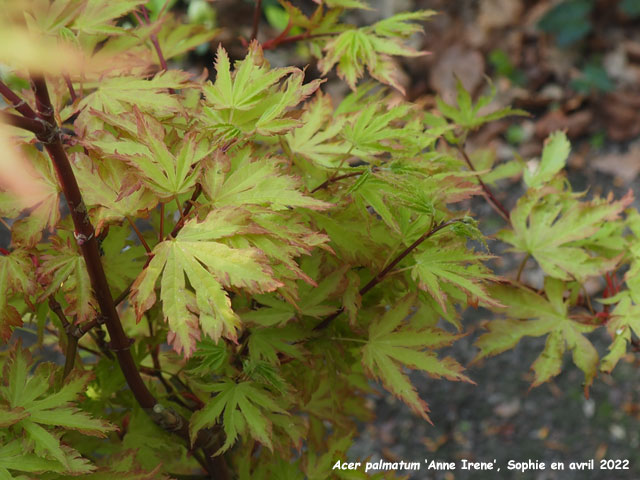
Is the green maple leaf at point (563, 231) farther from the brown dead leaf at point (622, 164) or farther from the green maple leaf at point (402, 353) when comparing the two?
the brown dead leaf at point (622, 164)

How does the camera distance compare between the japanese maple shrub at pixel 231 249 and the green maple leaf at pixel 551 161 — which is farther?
the green maple leaf at pixel 551 161

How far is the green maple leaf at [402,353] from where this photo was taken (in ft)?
2.79

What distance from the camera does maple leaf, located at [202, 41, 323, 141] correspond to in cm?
76

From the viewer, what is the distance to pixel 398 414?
8.02ft

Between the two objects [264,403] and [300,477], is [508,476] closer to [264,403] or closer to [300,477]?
[300,477]

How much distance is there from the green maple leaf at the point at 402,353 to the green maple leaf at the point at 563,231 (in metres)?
0.28

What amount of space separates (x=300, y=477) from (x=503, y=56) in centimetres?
278

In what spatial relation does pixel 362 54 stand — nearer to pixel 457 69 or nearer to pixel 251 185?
pixel 251 185

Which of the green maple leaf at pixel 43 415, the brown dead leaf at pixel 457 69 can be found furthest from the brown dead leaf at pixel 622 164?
the green maple leaf at pixel 43 415

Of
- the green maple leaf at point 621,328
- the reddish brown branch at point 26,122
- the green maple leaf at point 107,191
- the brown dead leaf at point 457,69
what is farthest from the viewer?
the brown dead leaf at point 457,69

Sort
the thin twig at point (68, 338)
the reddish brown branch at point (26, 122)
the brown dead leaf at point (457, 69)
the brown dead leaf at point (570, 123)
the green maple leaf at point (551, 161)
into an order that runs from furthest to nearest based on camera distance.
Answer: the brown dead leaf at point (457, 69)
the brown dead leaf at point (570, 123)
the green maple leaf at point (551, 161)
the thin twig at point (68, 338)
the reddish brown branch at point (26, 122)

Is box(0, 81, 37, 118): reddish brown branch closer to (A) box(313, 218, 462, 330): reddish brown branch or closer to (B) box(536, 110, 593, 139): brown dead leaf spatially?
(A) box(313, 218, 462, 330): reddish brown branch

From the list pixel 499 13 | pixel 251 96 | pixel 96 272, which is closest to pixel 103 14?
pixel 251 96

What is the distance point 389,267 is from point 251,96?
0.29m
